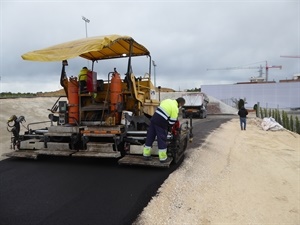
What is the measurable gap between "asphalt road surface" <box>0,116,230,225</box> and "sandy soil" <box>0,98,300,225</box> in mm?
318

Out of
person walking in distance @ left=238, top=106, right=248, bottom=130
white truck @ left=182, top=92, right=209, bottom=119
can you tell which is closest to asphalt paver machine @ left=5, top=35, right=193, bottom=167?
person walking in distance @ left=238, top=106, right=248, bottom=130

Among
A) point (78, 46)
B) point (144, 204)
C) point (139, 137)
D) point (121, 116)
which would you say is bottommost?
point (144, 204)

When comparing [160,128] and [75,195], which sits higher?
[160,128]

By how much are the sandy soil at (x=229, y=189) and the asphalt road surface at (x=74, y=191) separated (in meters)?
0.32

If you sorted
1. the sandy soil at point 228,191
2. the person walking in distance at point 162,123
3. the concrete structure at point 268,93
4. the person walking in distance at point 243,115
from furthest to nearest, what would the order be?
the concrete structure at point 268,93
the person walking in distance at point 243,115
the person walking in distance at point 162,123
the sandy soil at point 228,191

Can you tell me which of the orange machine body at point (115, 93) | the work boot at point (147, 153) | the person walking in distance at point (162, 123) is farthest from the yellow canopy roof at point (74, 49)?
the work boot at point (147, 153)

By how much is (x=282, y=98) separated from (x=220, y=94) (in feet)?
40.0

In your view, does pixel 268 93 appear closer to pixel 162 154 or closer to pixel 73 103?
pixel 73 103

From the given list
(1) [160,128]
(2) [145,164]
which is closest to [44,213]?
(2) [145,164]

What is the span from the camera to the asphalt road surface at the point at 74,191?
3955mm

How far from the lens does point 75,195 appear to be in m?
4.73

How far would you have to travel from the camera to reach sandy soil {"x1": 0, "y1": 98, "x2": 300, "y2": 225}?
4629 millimetres

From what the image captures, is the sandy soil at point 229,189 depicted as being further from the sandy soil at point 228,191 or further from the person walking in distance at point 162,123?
the person walking in distance at point 162,123

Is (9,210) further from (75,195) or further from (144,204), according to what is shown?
(144,204)
